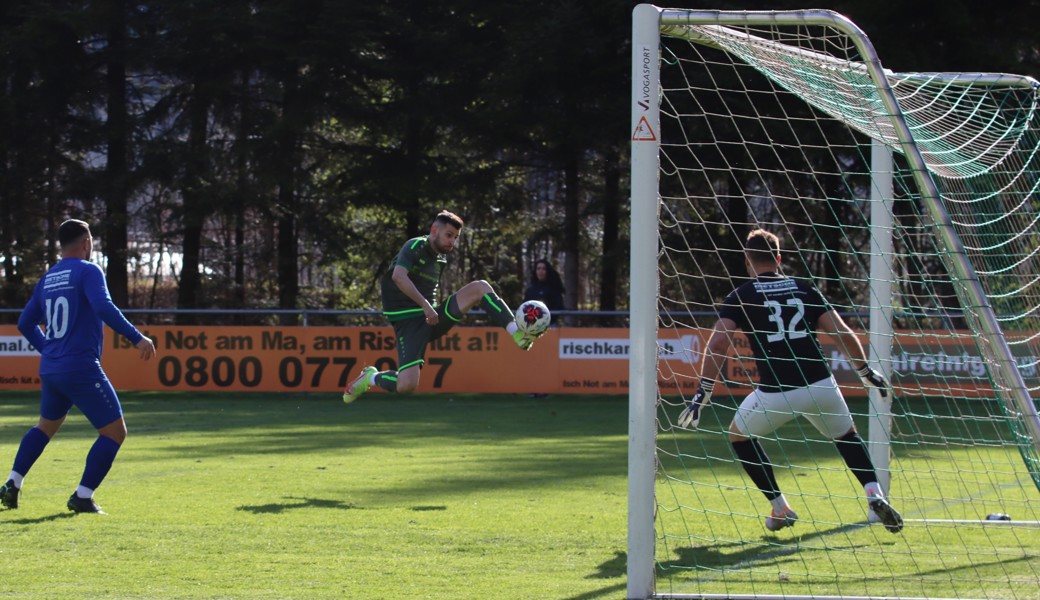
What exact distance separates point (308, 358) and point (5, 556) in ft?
42.6

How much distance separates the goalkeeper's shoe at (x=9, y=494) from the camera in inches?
316

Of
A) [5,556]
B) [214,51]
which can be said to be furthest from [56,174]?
[5,556]

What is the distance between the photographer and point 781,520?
24.0 ft

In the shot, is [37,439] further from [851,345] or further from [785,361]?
[851,345]

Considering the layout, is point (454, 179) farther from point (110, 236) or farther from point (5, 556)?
point (5, 556)

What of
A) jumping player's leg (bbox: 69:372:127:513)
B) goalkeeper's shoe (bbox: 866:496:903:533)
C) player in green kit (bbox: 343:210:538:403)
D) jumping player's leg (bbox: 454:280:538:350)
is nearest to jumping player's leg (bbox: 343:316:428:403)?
player in green kit (bbox: 343:210:538:403)

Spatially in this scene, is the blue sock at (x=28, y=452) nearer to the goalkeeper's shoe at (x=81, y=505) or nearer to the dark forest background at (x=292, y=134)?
the goalkeeper's shoe at (x=81, y=505)

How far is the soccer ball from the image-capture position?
9.52 m

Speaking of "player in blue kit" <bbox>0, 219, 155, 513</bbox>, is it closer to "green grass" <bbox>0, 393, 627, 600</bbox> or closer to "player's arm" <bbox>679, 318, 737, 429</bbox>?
"green grass" <bbox>0, 393, 627, 600</bbox>

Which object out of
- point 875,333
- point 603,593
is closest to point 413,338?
point 875,333

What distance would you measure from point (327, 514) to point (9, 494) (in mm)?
2066

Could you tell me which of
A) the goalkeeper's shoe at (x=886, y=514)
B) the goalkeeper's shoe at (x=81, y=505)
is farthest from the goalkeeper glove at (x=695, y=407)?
the goalkeeper's shoe at (x=81, y=505)

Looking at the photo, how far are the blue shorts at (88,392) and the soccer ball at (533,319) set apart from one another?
10.1 ft

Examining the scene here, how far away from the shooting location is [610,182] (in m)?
25.6
